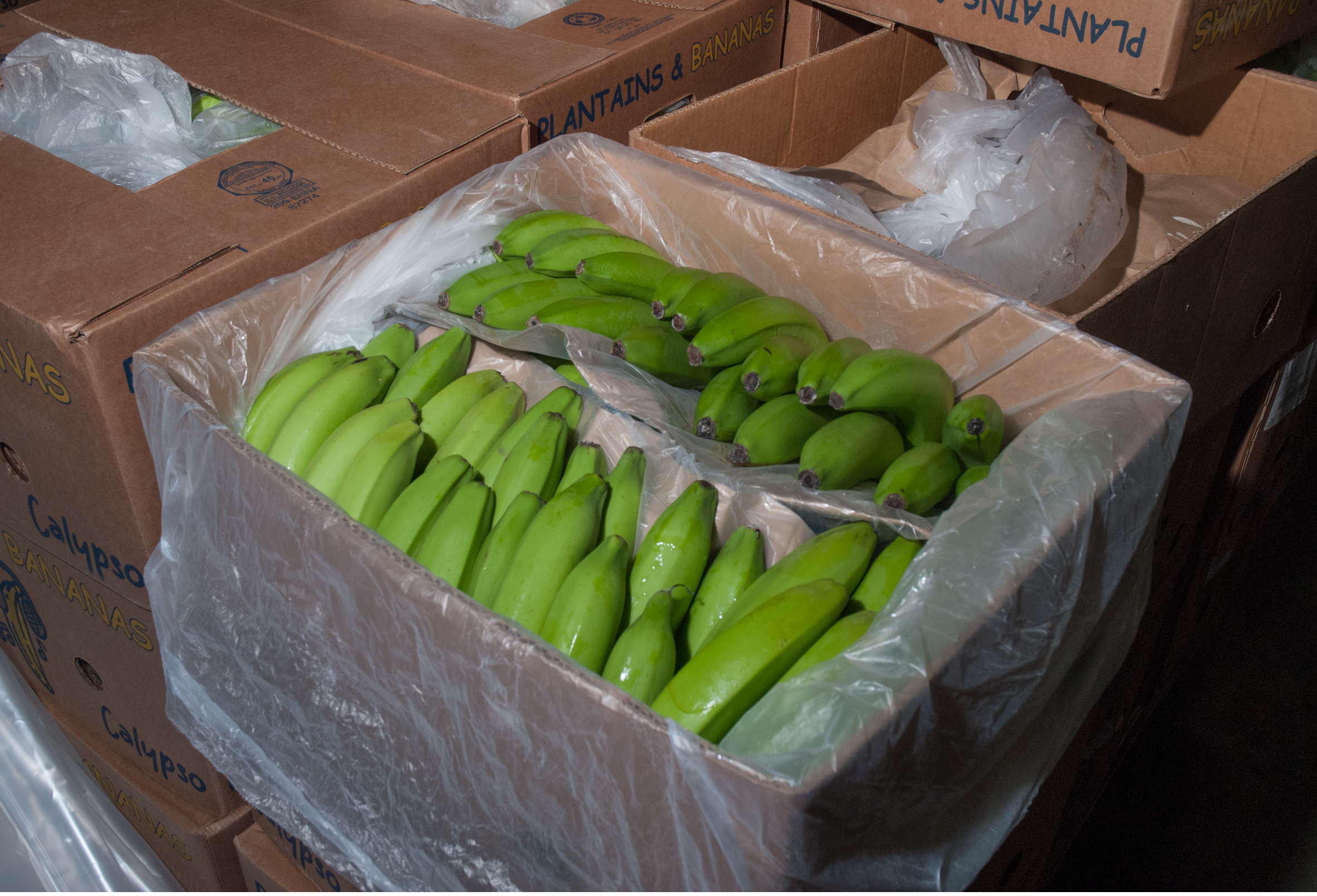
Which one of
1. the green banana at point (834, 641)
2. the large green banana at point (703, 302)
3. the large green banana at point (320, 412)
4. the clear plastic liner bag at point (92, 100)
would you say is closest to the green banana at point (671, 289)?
the large green banana at point (703, 302)

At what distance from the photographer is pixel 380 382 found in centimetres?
106

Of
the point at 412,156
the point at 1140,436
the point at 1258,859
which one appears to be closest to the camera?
the point at 1140,436

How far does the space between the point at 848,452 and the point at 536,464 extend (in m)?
0.29

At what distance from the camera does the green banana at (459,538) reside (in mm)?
875

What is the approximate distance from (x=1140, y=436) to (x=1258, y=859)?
1.21m

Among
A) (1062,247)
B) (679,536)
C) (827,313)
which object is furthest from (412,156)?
(1062,247)

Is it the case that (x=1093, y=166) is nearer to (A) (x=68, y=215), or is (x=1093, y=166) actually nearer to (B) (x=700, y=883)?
(B) (x=700, y=883)

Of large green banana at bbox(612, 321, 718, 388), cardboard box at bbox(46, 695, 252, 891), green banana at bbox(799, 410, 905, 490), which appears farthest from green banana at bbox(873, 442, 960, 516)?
cardboard box at bbox(46, 695, 252, 891)

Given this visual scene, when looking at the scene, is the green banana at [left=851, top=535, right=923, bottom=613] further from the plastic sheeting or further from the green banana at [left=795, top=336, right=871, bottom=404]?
the green banana at [left=795, top=336, right=871, bottom=404]

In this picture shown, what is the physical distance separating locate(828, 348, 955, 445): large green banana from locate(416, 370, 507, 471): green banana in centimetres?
38

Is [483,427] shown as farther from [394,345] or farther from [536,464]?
[394,345]

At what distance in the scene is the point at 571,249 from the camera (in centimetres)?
114

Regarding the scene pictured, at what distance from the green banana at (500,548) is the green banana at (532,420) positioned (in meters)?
0.08

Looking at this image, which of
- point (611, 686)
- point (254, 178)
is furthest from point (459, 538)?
point (254, 178)
